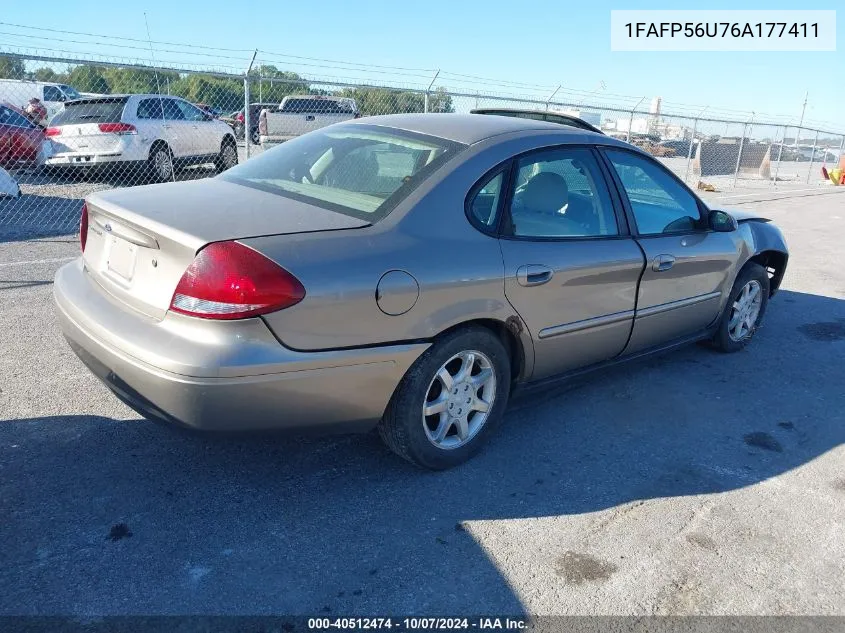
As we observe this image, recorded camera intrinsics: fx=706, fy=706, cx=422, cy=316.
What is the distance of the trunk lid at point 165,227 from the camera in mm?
Answer: 2645

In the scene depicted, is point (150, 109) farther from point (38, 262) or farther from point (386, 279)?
point (386, 279)

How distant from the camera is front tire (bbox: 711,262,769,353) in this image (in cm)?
490

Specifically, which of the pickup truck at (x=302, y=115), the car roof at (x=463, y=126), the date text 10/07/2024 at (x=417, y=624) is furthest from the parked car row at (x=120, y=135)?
the date text 10/07/2024 at (x=417, y=624)

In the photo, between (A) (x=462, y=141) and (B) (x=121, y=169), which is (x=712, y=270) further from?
(B) (x=121, y=169)

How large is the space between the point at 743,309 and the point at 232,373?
3926mm

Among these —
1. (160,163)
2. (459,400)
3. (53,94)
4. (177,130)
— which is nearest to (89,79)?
(160,163)

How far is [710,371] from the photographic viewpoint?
15.5 feet

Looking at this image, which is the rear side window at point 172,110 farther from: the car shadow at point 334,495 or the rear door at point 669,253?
the rear door at point 669,253

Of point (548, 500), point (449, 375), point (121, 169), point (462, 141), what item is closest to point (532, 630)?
point (548, 500)

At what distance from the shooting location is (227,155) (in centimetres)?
1387

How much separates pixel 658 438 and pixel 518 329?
1078 millimetres

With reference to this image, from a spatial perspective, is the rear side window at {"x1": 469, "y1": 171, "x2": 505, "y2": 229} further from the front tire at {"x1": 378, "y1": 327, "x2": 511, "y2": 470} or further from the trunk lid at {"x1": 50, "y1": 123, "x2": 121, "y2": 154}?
the trunk lid at {"x1": 50, "y1": 123, "x2": 121, "y2": 154}

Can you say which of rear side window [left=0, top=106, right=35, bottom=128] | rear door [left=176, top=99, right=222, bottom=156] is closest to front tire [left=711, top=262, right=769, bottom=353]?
rear door [left=176, top=99, right=222, bottom=156]

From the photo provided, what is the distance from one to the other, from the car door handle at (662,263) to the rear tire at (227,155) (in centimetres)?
1107
